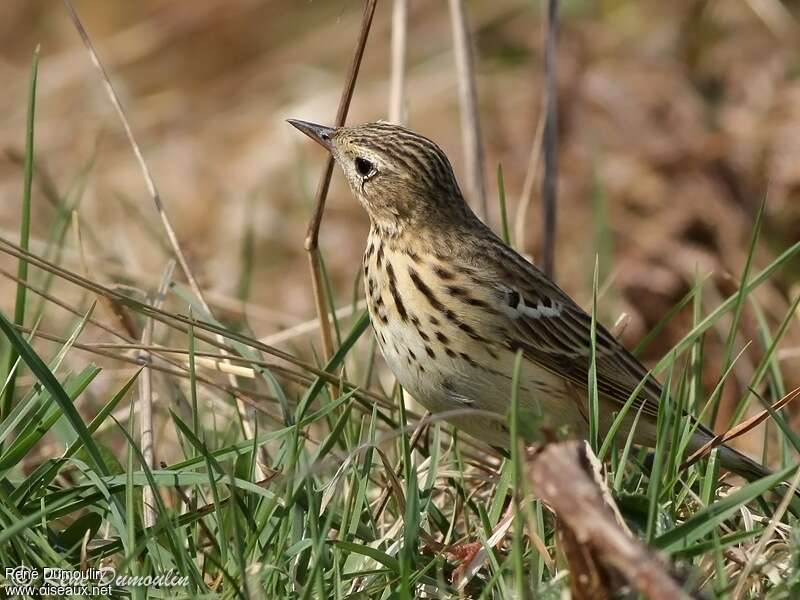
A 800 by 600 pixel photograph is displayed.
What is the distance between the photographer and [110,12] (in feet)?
35.0

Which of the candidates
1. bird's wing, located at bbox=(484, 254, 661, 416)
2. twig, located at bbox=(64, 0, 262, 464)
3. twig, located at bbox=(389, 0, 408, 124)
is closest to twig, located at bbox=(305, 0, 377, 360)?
twig, located at bbox=(64, 0, 262, 464)

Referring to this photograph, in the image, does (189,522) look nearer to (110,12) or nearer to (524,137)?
(524,137)

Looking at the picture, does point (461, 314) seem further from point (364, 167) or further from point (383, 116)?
point (383, 116)

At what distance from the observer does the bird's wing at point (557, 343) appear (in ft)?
13.6

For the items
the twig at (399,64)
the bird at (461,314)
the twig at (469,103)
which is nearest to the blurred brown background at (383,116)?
the twig at (399,64)

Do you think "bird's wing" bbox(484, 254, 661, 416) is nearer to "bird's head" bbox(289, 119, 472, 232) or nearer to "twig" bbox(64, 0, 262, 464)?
"bird's head" bbox(289, 119, 472, 232)

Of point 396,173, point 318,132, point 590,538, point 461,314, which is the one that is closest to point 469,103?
point 396,173

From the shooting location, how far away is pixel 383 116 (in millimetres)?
9242

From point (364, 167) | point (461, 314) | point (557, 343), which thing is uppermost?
point (364, 167)

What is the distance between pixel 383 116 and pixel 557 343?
17.1 ft

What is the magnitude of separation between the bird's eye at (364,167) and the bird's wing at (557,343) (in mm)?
553

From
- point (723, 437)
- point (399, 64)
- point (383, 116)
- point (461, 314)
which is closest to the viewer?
point (723, 437)

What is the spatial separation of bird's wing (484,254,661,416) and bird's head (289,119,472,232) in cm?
33

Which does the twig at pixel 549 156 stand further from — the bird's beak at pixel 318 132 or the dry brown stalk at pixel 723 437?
the dry brown stalk at pixel 723 437
